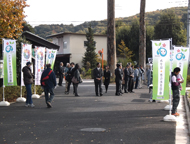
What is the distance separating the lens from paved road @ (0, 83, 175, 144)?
277 inches

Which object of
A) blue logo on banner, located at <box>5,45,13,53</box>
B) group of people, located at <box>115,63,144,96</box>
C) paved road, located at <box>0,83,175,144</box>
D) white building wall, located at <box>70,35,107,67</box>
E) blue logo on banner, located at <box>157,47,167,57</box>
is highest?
white building wall, located at <box>70,35,107,67</box>

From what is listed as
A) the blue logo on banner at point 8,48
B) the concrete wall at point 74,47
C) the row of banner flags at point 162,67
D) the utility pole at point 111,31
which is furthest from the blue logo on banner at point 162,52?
the concrete wall at point 74,47

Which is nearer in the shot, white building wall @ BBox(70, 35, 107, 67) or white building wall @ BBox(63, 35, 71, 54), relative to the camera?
white building wall @ BBox(63, 35, 71, 54)

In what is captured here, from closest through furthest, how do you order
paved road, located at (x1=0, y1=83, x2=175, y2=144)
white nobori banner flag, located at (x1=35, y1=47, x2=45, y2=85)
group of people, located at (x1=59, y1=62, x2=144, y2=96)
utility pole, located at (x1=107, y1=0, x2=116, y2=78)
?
paved road, located at (x1=0, y1=83, x2=175, y2=144) → white nobori banner flag, located at (x1=35, y1=47, x2=45, y2=85) → group of people, located at (x1=59, y1=62, x2=144, y2=96) → utility pole, located at (x1=107, y1=0, x2=116, y2=78)

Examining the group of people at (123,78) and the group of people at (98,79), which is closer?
the group of people at (98,79)

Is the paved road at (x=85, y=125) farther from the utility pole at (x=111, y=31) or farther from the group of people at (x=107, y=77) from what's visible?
the utility pole at (x=111, y=31)

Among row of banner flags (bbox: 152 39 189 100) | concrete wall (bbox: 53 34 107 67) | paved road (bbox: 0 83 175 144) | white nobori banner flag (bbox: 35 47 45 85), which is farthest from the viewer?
concrete wall (bbox: 53 34 107 67)

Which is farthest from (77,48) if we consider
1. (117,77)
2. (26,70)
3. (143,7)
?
(26,70)

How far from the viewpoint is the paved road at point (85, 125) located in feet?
23.1

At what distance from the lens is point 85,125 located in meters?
8.73

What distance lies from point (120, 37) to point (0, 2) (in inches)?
1968

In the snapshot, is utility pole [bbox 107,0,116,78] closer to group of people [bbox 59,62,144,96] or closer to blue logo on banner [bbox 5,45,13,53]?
group of people [bbox 59,62,144,96]

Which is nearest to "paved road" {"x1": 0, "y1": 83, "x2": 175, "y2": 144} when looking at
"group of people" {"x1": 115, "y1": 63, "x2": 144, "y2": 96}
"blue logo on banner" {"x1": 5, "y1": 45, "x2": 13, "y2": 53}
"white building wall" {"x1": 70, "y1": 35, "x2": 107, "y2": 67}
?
"blue logo on banner" {"x1": 5, "y1": 45, "x2": 13, "y2": 53}

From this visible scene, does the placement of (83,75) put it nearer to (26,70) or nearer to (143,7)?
(143,7)
